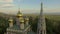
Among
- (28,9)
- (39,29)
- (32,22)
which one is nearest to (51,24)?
(32,22)

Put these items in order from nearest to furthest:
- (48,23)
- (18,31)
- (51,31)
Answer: (18,31)
(51,31)
(48,23)

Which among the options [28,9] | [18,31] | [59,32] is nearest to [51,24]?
[59,32]

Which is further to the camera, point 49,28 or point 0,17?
point 0,17

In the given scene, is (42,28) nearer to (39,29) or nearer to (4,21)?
(39,29)

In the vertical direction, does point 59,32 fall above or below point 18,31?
below

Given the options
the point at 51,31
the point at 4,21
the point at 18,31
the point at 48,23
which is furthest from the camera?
the point at 4,21

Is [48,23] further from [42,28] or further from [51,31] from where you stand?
[42,28]

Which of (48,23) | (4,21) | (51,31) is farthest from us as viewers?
(4,21)

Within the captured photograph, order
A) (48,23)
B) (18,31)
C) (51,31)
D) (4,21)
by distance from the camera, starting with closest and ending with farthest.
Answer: (18,31), (51,31), (48,23), (4,21)

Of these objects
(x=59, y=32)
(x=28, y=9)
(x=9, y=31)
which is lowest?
(x=59, y=32)
